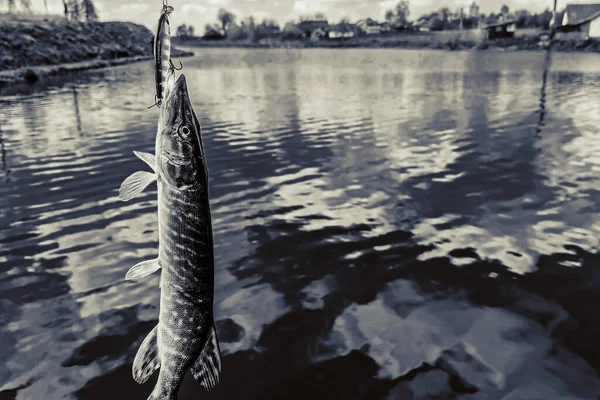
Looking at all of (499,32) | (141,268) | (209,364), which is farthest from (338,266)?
(499,32)

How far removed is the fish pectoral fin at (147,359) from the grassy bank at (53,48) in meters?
60.6

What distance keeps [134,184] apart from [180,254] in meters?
0.67

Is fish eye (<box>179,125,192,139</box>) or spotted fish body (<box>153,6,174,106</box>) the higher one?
spotted fish body (<box>153,6,174,106</box>)

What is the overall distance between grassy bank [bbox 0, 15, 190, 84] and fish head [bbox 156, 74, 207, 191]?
60.9 m

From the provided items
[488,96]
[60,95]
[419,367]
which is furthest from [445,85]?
[419,367]

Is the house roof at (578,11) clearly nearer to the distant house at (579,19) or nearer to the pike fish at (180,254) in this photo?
the distant house at (579,19)

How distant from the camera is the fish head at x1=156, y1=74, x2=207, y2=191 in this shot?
135 inches

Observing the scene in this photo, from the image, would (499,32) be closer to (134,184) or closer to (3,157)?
(3,157)

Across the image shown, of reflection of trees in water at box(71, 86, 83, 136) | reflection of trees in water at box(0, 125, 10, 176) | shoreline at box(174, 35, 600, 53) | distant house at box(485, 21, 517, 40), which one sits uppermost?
distant house at box(485, 21, 517, 40)

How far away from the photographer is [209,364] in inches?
164

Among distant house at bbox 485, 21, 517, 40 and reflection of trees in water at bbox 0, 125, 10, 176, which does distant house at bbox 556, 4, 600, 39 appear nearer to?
distant house at bbox 485, 21, 517, 40

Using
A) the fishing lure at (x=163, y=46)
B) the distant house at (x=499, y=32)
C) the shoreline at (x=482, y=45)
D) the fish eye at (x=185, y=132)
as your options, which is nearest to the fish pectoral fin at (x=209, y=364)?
the fish eye at (x=185, y=132)

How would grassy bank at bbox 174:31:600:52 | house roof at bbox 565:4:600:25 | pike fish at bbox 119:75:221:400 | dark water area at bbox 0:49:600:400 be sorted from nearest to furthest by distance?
1. pike fish at bbox 119:75:221:400
2. dark water area at bbox 0:49:600:400
3. grassy bank at bbox 174:31:600:52
4. house roof at bbox 565:4:600:25

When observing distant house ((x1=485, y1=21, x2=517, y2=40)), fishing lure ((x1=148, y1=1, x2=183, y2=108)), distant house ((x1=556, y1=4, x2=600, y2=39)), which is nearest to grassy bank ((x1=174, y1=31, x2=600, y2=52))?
distant house ((x1=485, y1=21, x2=517, y2=40))
